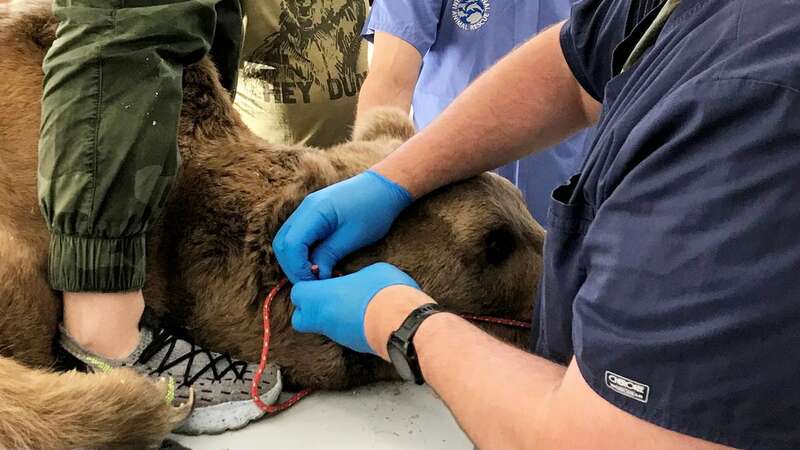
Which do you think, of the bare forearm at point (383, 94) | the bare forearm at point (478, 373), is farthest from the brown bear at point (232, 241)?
the bare forearm at point (383, 94)

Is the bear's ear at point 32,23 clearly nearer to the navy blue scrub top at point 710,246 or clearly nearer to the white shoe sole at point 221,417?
the white shoe sole at point 221,417

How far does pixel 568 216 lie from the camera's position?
893 millimetres

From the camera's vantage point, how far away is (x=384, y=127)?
1.43m

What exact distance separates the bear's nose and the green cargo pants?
0.50 m

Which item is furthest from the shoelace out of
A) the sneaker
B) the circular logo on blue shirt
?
the circular logo on blue shirt

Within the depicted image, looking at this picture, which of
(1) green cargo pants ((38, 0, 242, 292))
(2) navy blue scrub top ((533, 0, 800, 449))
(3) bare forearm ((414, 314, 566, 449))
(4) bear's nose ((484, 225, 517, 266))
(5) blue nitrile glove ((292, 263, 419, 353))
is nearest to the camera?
(2) navy blue scrub top ((533, 0, 800, 449))

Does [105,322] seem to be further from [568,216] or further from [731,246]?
[731,246]

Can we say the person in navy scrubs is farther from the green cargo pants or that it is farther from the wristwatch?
the green cargo pants

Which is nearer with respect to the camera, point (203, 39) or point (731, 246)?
point (731, 246)

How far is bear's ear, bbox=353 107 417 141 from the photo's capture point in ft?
4.68

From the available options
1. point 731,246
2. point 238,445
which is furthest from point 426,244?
point 731,246

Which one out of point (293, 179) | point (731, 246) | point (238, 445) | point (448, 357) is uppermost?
point (731, 246)

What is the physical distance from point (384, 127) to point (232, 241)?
1.56 feet

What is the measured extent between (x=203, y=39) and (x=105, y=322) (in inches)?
16.8
